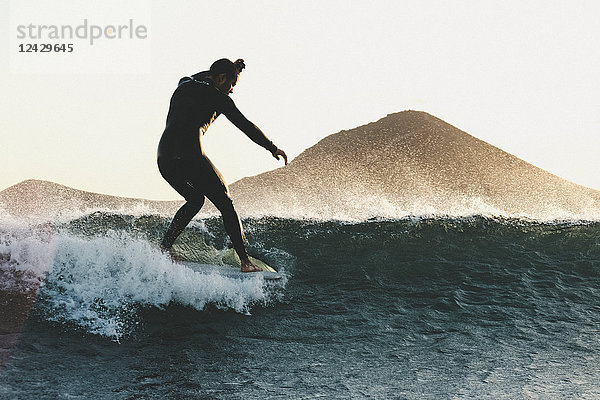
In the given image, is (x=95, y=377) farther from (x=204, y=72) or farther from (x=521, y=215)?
(x=521, y=215)

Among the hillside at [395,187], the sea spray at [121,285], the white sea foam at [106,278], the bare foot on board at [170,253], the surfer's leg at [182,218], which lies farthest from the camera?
the hillside at [395,187]

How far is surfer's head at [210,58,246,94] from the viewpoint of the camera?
5.07 meters

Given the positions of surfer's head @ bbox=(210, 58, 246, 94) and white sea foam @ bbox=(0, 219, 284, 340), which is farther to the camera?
Answer: surfer's head @ bbox=(210, 58, 246, 94)

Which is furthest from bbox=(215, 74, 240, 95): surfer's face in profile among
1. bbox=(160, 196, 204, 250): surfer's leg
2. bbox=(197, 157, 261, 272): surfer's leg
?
bbox=(160, 196, 204, 250): surfer's leg

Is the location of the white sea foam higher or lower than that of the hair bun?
lower

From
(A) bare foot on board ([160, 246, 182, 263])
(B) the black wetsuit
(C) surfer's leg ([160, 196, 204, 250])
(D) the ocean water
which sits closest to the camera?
(D) the ocean water

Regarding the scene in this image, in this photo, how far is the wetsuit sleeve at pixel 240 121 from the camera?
500 centimetres

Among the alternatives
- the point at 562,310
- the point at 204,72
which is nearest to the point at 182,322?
the point at 204,72

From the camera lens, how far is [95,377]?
3285 mm

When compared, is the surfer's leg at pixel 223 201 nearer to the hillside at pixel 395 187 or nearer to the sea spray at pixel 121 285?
the sea spray at pixel 121 285

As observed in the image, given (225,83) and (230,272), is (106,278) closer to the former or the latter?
(230,272)

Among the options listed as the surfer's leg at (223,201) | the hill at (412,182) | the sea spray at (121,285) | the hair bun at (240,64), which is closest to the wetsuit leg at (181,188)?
the surfer's leg at (223,201)

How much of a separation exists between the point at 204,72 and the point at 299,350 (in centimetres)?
280

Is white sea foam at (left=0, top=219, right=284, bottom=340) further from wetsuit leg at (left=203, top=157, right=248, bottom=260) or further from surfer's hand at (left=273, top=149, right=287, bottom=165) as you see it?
surfer's hand at (left=273, top=149, right=287, bottom=165)
